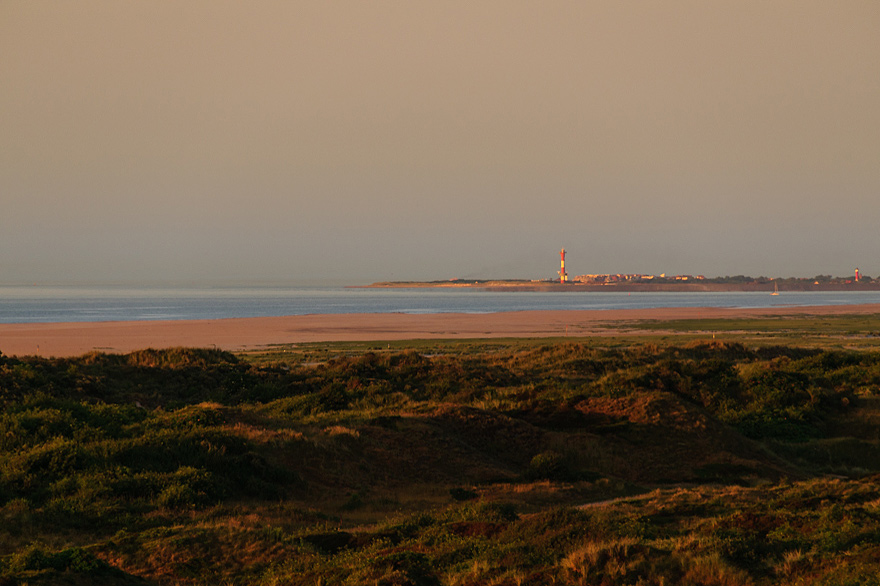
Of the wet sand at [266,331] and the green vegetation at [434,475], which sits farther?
the wet sand at [266,331]

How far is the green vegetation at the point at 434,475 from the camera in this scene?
11242 millimetres

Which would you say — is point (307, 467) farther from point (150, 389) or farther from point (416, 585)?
point (150, 389)

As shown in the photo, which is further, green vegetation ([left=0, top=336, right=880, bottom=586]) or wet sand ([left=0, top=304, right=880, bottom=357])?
wet sand ([left=0, top=304, right=880, bottom=357])

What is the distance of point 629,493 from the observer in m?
20.4

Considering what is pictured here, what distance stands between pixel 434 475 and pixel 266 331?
2553 inches

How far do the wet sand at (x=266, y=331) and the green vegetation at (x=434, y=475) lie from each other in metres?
24.9

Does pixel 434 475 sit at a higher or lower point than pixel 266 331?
lower

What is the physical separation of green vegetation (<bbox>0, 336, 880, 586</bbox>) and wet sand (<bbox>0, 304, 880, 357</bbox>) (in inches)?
981

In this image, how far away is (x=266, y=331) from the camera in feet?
275

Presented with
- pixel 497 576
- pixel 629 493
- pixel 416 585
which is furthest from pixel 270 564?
pixel 629 493

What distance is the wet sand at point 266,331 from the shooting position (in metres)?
64.9

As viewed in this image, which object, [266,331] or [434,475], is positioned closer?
[434,475]

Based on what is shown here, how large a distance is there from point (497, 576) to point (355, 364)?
3110 centimetres

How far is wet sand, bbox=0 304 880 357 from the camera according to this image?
64.9 meters
